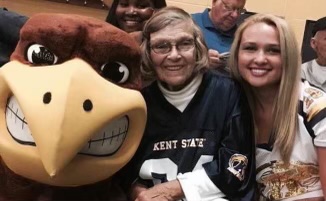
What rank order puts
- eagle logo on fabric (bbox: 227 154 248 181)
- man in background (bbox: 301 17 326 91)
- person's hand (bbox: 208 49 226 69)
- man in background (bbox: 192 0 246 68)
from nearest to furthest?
eagle logo on fabric (bbox: 227 154 248 181)
person's hand (bbox: 208 49 226 69)
man in background (bbox: 192 0 246 68)
man in background (bbox: 301 17 326 91)

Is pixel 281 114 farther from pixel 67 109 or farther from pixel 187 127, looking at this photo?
pixel 67 109

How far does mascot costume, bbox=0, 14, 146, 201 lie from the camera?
0.90 meters

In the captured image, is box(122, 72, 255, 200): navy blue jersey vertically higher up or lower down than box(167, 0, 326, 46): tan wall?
lower down

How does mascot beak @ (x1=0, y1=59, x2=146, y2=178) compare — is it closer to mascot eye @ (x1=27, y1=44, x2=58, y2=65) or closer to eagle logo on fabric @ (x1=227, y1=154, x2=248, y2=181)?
mascot eye @ (x1=27, y1=44, x2=58, y2=65)

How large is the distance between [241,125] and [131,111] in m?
0.36

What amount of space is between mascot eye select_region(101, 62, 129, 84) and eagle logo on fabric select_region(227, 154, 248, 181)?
0.37m

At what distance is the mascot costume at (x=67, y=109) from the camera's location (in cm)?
90

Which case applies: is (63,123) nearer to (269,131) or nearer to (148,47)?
(148,47)

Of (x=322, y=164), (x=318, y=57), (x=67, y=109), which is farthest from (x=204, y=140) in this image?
(x=318, y=57)

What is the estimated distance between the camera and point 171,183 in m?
1.21

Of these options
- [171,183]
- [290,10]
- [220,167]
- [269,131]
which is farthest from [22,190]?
[290,10]

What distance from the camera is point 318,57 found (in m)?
2.30

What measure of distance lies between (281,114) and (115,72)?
1.61 ft

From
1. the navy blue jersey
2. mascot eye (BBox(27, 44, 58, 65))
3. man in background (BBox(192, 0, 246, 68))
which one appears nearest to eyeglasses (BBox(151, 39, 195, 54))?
the navy blue jersey
